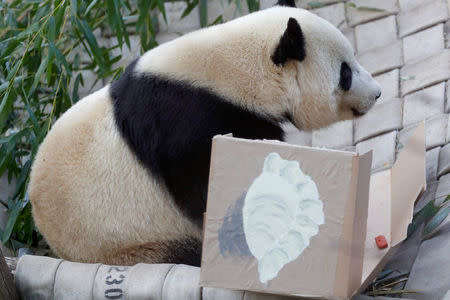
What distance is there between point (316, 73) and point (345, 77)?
0.13 metres

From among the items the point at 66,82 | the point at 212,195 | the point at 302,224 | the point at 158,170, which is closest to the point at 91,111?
the point at 158,170

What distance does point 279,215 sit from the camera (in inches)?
56.7

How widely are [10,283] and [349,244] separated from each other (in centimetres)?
93

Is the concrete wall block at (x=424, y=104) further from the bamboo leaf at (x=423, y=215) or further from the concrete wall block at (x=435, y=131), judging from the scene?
the bamboo leaf at (x=423, y=215)

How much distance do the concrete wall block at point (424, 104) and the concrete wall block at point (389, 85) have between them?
0.13m

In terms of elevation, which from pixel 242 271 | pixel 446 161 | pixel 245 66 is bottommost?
pixel 446 161

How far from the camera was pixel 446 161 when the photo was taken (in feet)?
7.53

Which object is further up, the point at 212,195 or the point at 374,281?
the point at 212,195

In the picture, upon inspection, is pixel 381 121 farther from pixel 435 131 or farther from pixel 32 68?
pixel 32 68

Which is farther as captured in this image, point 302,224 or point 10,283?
point 10,283

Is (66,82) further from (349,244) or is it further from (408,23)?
(349,244)

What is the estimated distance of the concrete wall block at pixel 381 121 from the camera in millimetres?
2787

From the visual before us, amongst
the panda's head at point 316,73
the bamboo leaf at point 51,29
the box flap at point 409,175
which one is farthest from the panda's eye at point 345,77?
the bamboo leaf at point 51,29

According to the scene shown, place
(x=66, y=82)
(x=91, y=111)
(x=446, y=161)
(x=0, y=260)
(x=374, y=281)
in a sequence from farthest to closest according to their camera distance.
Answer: (x=66, y=82) → (x=446, y=161) → (x=91, y=111) → (x=374, y=281) → (x=0, y=260)
